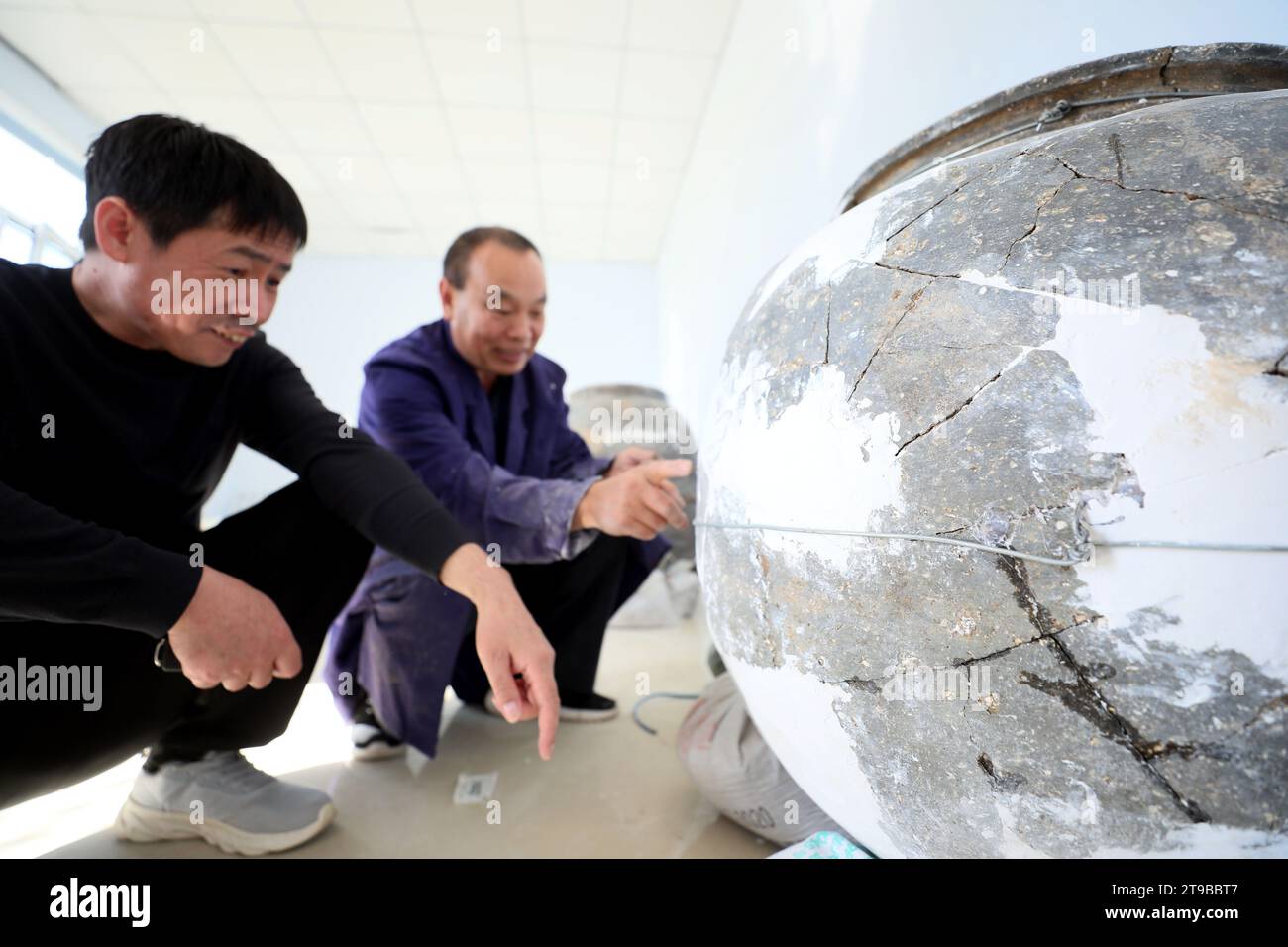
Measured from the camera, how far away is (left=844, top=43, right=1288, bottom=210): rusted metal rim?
2.39ft

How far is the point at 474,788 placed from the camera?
1281 mm

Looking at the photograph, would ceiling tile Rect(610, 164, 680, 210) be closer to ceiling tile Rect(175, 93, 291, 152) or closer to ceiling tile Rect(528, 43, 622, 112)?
ceiling tile Rect(528, 43, 622, 112)

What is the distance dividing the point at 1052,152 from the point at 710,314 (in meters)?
3.29

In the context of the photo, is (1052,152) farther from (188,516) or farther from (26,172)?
(26,172)

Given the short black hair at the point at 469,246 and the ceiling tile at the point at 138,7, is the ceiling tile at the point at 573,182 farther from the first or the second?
the short black hair at the point at 469,246

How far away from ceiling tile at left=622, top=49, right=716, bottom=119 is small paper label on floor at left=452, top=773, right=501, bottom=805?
3.71 meters

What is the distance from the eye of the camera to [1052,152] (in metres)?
0.67

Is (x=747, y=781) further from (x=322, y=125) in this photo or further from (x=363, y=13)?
(x=322, y=125)

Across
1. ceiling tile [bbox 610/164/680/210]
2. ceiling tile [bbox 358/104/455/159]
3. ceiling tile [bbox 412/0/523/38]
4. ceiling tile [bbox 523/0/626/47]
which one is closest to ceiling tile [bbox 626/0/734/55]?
ceiling tile [bbox 523/0/626/47]

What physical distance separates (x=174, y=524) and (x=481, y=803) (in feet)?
Answer: 2.32

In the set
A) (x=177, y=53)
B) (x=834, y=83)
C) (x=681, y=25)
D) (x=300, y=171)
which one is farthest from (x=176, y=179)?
(x=300, y=171)

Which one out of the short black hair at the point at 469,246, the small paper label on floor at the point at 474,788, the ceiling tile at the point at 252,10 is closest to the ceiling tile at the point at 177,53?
the ceiling tile at the point at 252,10

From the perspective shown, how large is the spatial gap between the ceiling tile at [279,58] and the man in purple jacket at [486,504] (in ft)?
9.52
